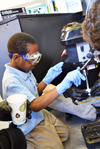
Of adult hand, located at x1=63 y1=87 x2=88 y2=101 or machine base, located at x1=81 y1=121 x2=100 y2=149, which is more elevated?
adult hand, located at x1=63 y1=87 x2=88 y2=101

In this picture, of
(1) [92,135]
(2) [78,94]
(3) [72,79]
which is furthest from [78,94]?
(1) [92,135]

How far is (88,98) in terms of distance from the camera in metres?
0.99

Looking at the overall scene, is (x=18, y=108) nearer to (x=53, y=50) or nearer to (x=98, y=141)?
(x=98, y=141)

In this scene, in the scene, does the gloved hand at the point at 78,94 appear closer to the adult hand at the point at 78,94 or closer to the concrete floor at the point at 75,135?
the adult hand at the point at 78,94

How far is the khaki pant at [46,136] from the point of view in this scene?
3.74 feet

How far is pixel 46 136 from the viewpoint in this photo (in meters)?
1.18

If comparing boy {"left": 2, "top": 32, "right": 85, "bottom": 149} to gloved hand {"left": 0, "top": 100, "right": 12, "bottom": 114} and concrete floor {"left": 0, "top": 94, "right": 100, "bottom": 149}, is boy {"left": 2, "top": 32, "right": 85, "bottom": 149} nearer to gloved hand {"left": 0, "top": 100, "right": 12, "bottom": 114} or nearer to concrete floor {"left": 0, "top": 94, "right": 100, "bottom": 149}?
concrete floor {"left": 0, "top": 94, "right": 100, "bottom": 149}

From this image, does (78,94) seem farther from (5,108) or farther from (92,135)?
(5,108)

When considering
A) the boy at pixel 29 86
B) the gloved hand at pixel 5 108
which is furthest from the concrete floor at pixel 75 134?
the gloved hand at pixel 5 108

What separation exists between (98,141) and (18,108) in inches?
23.8

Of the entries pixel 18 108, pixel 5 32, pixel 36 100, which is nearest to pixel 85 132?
pixel 36 100

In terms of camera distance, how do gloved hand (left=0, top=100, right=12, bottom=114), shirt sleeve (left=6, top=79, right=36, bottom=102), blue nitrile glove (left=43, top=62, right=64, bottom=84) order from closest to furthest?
1. gloved hand (left=0, top=100, right=12, bottom=114)
2. shirt sleeve (left=6, top=79, right=36, bottom=102)
3. blue nitrile glove (left=43, top=62, right=64, bottom=84)

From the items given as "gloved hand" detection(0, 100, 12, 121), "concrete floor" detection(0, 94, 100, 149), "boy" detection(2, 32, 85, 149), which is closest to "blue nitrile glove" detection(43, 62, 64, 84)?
"boy" detection(2, 32, 85, 149)

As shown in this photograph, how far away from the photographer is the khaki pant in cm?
114
